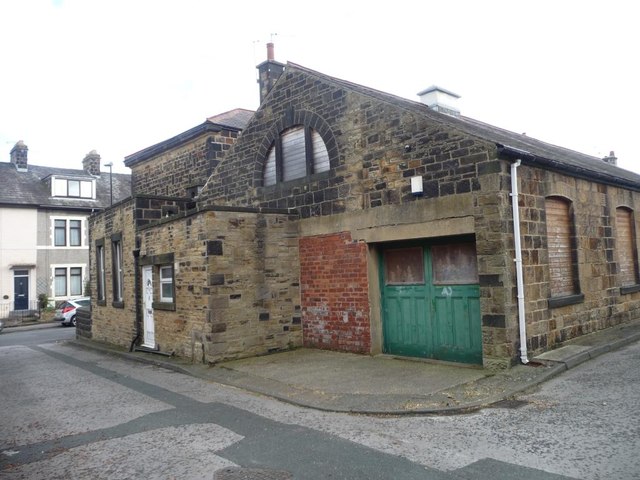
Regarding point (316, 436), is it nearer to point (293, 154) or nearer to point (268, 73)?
point (293, 154)

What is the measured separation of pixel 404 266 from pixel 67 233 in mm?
28748

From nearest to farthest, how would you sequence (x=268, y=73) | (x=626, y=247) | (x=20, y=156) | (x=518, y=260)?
(x=518, y=260), (x=626, y=247), (x=268, y=73), (x=20, y=156)

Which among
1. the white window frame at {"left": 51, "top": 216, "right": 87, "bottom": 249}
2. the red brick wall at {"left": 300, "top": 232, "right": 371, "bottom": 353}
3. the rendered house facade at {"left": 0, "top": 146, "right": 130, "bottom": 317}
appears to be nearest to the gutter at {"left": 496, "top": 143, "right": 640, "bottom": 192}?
the red brick wall at {"left": 300, "top": 232, "right": 371, "bottom": 353}

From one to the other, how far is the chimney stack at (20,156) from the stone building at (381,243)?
84.1 ft

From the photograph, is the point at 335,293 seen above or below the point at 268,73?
below

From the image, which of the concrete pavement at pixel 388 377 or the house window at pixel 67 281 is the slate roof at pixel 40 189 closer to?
the house window at pixel 67 281

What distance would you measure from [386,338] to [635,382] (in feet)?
14.8

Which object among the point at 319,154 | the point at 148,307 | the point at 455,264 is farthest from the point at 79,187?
the point at 455,264

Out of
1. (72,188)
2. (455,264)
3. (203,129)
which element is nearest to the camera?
(455,264)

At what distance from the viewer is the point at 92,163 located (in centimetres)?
3775

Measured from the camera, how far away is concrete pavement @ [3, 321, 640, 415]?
6969mm

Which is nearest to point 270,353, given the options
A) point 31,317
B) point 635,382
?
point 635,382

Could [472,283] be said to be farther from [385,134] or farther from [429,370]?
[385,134]

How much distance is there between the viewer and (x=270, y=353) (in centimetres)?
1144
